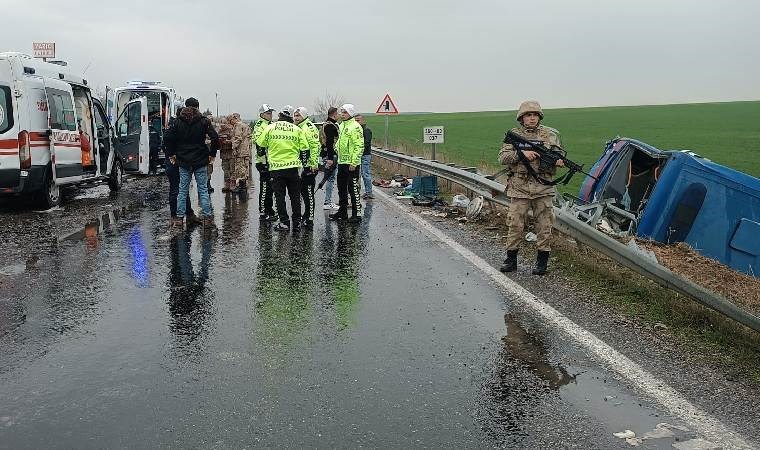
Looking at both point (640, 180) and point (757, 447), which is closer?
point (757, 447)

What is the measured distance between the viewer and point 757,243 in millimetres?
8031

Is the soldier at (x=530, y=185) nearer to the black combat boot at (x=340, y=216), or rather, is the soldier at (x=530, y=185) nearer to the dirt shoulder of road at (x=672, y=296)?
the dirt shoulder of road at (x=672, y=296)

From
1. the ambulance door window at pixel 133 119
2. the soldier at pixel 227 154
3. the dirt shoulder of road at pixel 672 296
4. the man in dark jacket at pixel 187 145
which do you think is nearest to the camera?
the dirt shoulder of road at pixel 672 296

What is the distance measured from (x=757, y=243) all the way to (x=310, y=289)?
5.28 m

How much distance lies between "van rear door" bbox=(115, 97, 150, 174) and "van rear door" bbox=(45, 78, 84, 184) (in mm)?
4626

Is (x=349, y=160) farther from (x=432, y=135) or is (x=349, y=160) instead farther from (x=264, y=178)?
(x=432, y=135)

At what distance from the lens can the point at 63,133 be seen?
12.2m

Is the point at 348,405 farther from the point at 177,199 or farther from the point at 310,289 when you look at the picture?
the point at 177,199

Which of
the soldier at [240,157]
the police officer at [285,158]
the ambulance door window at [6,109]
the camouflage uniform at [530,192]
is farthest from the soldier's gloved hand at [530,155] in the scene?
the soldier at [240,157]

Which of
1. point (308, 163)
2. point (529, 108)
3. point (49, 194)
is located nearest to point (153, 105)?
point (49, 194)

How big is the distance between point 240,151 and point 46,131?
4205 millimetres

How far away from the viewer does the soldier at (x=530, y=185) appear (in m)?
6.99

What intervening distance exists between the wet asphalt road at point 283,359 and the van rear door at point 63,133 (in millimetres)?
4387

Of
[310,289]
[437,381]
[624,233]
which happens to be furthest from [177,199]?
[437,381]
